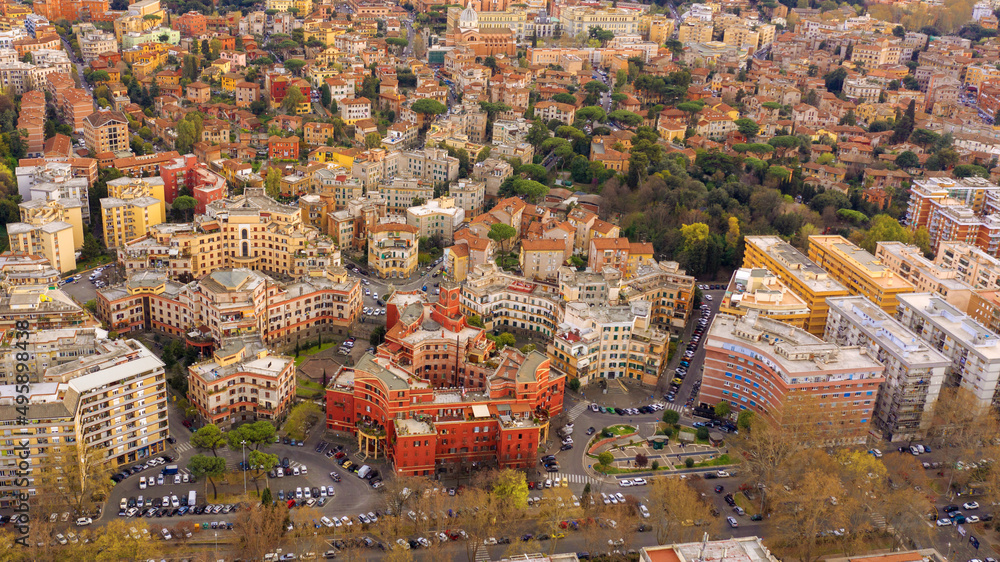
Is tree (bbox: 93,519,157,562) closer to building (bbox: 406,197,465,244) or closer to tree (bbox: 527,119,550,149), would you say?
Answer: building (bbox: 406,197,465,244)

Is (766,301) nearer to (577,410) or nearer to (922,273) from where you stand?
(922,273)

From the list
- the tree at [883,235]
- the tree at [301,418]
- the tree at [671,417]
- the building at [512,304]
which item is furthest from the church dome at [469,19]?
the tree at [671,417]

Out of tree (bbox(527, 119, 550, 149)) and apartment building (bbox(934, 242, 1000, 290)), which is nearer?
apartment building (bbox(934, 242, 1000, 290))

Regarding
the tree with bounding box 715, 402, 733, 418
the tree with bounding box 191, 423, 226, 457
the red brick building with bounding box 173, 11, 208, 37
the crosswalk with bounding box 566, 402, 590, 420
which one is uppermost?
the red brick building with bounding box 173, 11, 208, 37

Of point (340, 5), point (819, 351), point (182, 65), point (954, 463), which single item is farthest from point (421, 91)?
point (954, 463)

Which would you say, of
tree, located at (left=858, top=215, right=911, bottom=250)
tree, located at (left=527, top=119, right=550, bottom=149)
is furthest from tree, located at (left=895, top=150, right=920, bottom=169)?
tree, located at (left=527, top=119, right=550, bottom=149)

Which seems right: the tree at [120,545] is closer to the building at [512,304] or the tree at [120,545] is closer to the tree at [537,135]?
the building at [512,304]

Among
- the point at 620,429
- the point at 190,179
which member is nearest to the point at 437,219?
the point at 190,179

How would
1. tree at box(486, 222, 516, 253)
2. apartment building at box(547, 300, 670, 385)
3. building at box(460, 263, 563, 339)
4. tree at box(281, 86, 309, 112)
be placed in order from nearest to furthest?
1. apartment building at box(547, 300, 670, 385)
2. building at box(460, 263, 563, 339)
3. tree at box(486, 222, 516, 253)
4. tree at box(281, 86, 309, 112)
